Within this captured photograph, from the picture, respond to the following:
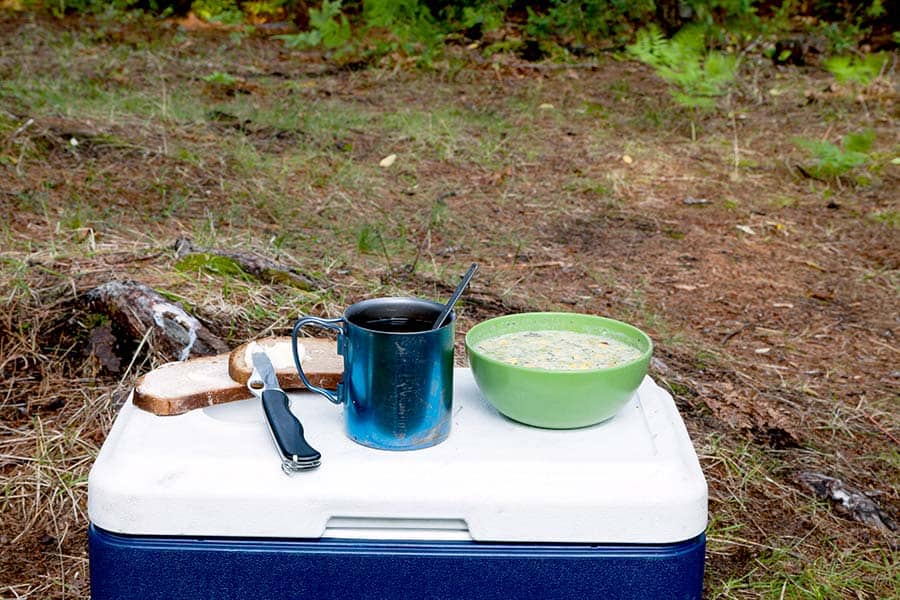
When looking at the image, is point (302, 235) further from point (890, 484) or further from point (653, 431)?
point (653, 431)

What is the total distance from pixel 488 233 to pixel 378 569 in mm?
2968

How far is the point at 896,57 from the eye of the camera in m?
7.20

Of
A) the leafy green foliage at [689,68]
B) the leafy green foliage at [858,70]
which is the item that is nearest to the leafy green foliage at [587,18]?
the leafy green foliage at [689,68]

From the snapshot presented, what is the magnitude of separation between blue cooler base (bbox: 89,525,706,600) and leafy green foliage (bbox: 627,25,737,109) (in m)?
4.68

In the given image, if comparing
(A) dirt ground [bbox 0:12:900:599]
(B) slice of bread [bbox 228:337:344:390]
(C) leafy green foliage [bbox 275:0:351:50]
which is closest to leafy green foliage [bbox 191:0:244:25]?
(A) dirt ground [bbox 0:12:900:599]

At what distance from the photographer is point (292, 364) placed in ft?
5.12

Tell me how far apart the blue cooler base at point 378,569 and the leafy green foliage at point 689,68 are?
4.68 m

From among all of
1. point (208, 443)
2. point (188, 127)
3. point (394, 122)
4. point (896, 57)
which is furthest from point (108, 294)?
point (896, 57)

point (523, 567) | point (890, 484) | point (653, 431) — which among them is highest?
point (653, 431)

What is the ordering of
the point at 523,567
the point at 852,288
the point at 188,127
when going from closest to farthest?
the point at 523,567 → the point at 852,288 → the point at 188,127

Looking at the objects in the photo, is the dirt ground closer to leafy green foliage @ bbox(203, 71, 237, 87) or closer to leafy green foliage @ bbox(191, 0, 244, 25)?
leafy green foliage @ bbox(203, 71, 237, 87)

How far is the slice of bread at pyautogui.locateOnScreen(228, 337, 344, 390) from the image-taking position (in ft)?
4.96

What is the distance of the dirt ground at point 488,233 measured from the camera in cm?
235

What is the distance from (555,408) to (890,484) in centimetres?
150
